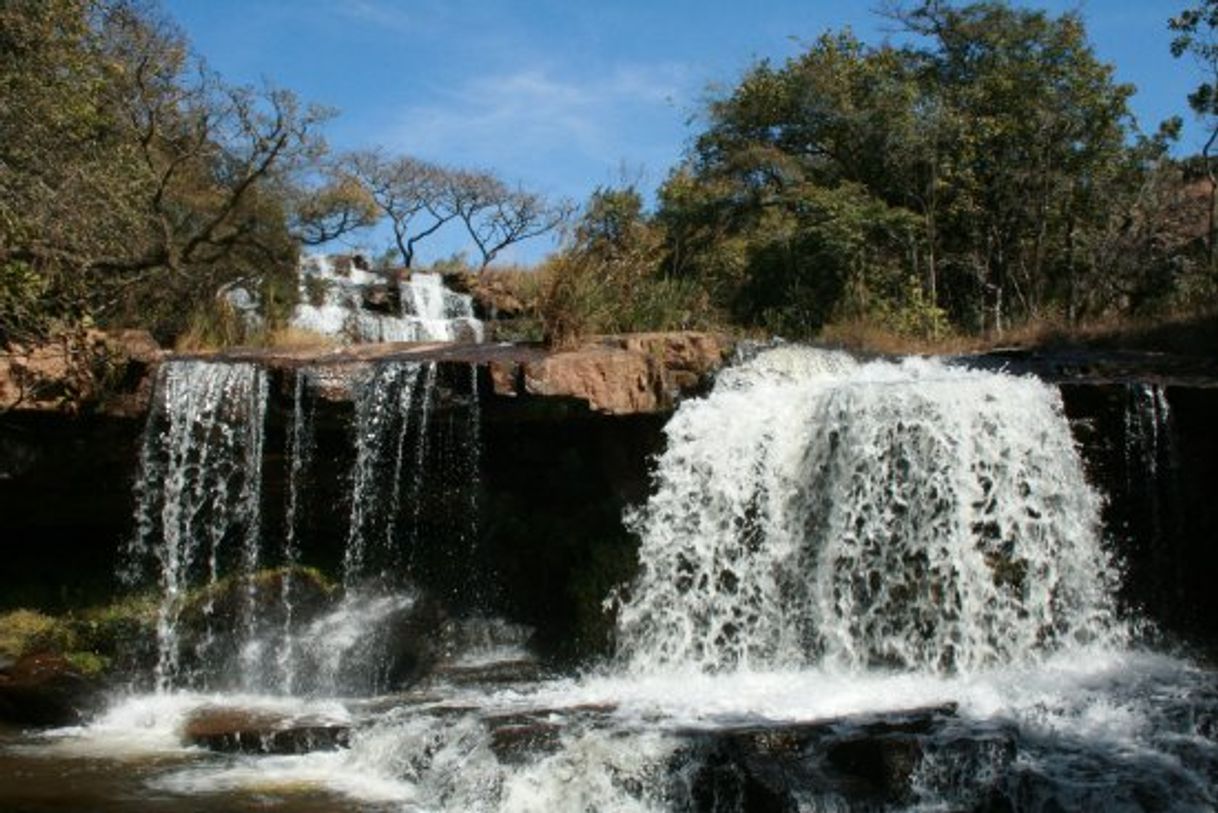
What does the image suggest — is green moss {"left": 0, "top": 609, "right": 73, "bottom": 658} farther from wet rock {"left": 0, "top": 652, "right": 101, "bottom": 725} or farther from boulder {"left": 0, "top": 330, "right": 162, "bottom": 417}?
boulder {"left": 0, "top": 330, "right": 162, "bottom": 417}

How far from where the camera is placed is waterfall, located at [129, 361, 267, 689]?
999 centimetres

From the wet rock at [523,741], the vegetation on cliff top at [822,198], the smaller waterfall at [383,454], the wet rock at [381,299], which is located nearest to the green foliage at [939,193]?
the vegetation on cliff top at [822,198]

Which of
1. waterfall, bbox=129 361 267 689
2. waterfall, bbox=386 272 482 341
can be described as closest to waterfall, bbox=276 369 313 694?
waterfall, bbox=129 361 267 689

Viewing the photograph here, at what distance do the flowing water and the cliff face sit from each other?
297 millimetres

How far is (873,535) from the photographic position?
8.97m

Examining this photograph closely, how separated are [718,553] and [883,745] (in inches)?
138

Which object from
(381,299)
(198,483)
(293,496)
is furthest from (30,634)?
(381,299)

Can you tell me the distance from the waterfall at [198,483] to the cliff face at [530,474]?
21 centimetres

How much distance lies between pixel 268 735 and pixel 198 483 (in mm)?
3391

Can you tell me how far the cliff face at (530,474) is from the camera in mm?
9680

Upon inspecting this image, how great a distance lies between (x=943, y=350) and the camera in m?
14.0

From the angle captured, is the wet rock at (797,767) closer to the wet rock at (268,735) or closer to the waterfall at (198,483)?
the wet rock at (268,735)

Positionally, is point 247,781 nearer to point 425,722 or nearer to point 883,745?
point 425,722

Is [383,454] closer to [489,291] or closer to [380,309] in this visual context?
[380,309]
